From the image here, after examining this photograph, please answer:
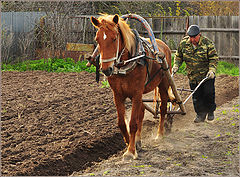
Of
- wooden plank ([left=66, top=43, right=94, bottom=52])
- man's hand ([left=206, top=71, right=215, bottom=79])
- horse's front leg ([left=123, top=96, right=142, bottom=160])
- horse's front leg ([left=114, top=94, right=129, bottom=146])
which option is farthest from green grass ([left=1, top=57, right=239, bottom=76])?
horse's front leg ([left=123, top=96, right=142, bottom=160])

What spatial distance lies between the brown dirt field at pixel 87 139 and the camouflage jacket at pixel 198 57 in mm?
1058

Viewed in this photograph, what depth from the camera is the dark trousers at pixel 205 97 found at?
696cm

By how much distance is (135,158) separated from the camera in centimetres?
527

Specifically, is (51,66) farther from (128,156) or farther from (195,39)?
(128,156)

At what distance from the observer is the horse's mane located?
4.75 m

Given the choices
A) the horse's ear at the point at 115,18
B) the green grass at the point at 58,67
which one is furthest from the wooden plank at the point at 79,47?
the horse's ear at the point at 115,18

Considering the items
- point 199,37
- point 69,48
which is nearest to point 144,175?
point 199,37

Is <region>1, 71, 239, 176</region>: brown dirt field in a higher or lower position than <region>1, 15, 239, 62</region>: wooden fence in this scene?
lower

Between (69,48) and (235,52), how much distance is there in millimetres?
6597

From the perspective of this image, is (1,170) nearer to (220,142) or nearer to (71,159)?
(71,159)

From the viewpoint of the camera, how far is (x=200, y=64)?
6.87 m

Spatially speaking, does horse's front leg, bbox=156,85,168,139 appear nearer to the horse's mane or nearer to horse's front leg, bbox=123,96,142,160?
horse's front leg, bbox=123,96,142,160

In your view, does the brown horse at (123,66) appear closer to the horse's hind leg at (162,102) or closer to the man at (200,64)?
the horse's hind leg at (162,102)

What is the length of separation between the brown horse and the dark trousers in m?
1.42
